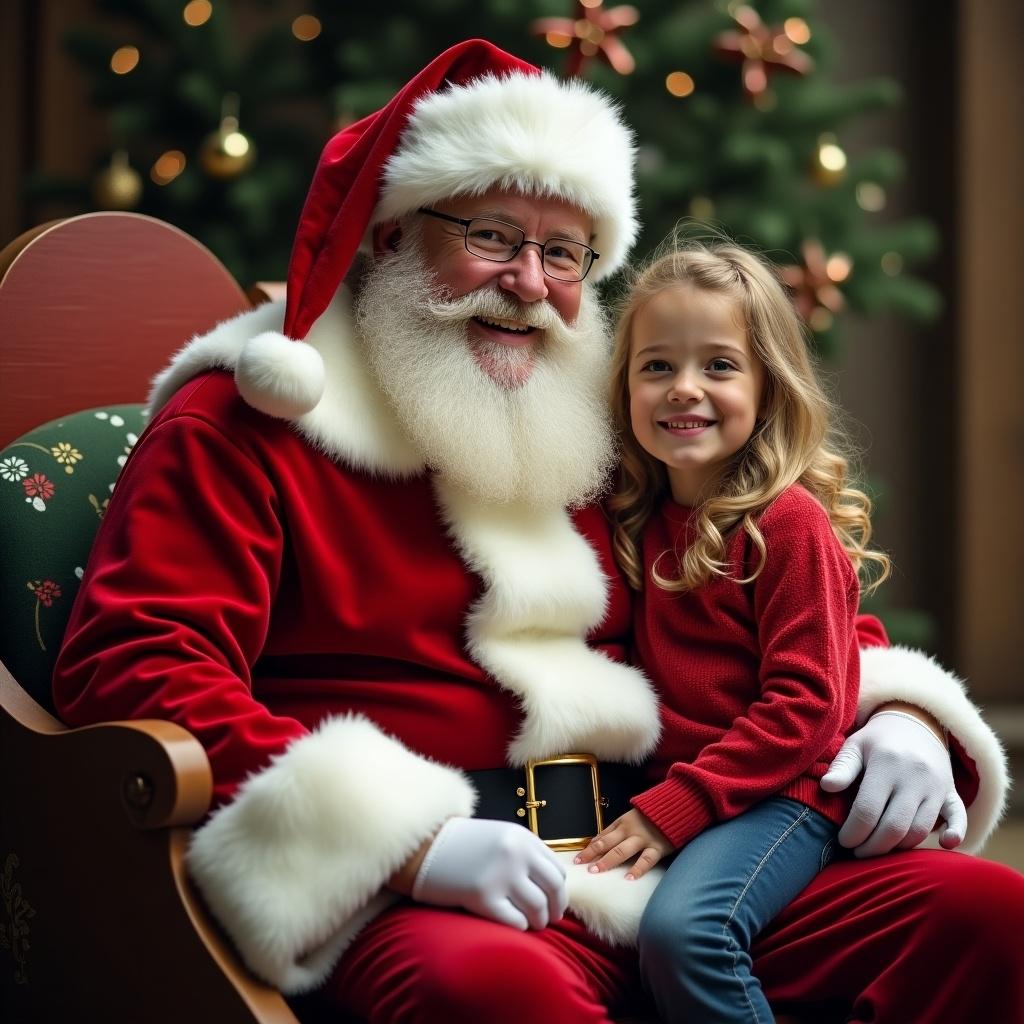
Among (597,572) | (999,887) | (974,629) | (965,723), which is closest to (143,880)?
(597,572)

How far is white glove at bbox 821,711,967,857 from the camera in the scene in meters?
1.77

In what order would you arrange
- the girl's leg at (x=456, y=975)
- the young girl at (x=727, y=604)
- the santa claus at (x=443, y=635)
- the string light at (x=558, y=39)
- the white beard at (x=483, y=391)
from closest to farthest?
the girl's leg at (x=456, y=975)
the santa claus at (x=443, y=635)
the young girl at (x=727, y=604)
the white beard at (x=483, y=391)
the string light at (x=558, y=39)

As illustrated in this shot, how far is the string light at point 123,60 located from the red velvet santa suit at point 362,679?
7.37 feet

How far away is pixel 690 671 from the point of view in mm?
1895

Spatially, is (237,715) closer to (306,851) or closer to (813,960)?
(306,851)

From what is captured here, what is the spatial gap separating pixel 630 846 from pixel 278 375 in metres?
0.80

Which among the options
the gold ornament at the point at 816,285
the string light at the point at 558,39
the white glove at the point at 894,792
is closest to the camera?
the white glove at the point at 894,792

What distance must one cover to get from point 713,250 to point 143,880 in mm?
1283

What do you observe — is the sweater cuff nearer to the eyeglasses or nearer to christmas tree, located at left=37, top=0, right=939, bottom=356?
the eyeglasses

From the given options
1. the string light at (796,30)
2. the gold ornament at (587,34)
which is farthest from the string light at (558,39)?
the string light at (796,30)

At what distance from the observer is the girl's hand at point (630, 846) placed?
5.64ft

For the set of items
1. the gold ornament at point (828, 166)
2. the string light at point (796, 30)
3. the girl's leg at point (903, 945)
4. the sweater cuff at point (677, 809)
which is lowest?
the girl's leg at point (903, 945)

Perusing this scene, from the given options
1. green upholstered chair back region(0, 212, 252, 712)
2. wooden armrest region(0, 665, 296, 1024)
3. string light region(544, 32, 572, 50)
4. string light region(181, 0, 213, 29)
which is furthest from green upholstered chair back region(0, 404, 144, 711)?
string light region(181, 0, 213, 29)

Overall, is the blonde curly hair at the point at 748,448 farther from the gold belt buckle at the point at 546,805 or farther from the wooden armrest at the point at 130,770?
the wooden armrest at the point at 130,770
